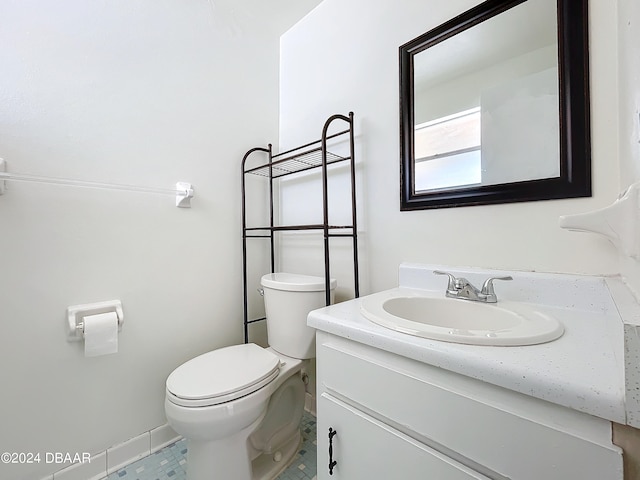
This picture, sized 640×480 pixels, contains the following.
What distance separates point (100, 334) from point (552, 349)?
55.2 inches

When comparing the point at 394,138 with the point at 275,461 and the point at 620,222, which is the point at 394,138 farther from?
the point at 275,461

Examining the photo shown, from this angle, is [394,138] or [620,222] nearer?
[620,222]

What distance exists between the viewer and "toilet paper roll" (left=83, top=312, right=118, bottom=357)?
1.02 metres

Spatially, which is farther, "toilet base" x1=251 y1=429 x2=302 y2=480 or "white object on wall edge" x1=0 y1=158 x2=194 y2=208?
"toilet base" x1=251 y1=429 x2=302 y2=480

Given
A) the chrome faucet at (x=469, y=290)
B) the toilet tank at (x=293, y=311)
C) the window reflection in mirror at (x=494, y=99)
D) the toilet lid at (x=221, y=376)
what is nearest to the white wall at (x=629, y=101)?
the window reflection in mirror at (x=494, y=99)

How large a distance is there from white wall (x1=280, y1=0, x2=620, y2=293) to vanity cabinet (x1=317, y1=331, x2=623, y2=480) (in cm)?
57

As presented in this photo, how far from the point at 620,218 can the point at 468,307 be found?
43 centimetres

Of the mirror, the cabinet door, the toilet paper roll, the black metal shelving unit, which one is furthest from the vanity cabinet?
the toilet paper roll

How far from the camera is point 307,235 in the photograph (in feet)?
5.16

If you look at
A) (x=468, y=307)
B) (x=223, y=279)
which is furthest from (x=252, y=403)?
(x=468, y=307)

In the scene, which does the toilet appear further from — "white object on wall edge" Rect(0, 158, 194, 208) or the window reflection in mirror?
the window reflection in mirror

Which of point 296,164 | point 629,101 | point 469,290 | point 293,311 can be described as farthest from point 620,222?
point 296,164

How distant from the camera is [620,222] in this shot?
625mm

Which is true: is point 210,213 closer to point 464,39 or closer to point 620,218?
point 464,39
